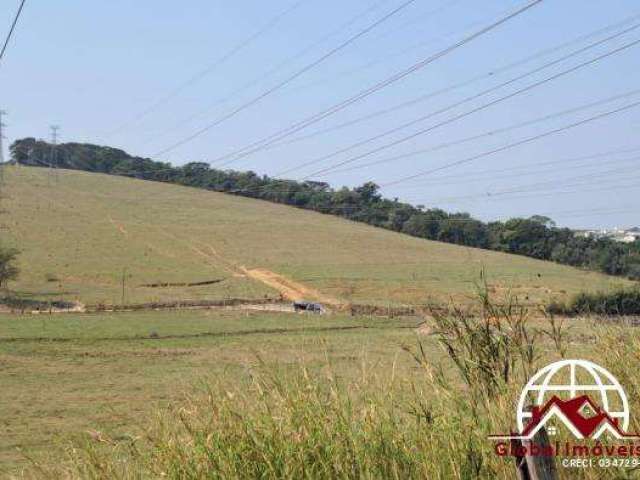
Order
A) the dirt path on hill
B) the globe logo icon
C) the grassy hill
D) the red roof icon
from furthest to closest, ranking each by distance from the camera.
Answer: the dirt path on hill
the grassy hill
the red roof icon
the globe logo icon

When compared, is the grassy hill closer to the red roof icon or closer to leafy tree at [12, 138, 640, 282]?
leafy tree at [12, 138, 640, 282]

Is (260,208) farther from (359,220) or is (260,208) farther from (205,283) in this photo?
(205,283)

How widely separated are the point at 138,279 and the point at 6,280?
466 inches

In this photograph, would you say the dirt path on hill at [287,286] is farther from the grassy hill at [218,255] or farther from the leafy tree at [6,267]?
the leafy tree at [6,267]

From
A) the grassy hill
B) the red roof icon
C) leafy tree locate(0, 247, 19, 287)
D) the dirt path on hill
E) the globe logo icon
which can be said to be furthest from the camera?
the dirt path on hill

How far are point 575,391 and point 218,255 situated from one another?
83.8 meters

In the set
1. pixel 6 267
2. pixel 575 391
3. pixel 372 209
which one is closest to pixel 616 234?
pixel 372 209

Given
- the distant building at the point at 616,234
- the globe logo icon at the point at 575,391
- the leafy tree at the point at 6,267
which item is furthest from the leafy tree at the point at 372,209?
the globe logo icon at the point at 575,391

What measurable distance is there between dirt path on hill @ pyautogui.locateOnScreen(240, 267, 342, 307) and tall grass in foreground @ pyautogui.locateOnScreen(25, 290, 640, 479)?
6414 cm

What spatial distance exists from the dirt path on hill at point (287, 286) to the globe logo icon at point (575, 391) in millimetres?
64213

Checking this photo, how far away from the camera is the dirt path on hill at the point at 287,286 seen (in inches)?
2926

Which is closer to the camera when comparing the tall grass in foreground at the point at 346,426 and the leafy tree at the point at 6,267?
the tall grass in foreground at the point at 346,426

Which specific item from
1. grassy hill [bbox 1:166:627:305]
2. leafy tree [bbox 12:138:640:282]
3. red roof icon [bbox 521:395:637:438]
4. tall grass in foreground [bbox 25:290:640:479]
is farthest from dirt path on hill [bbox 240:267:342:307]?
red roof icon [bbox 521:395:637:438]

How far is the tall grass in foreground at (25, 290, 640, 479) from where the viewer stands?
5.61 m
